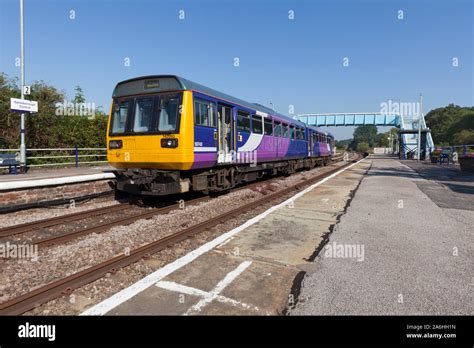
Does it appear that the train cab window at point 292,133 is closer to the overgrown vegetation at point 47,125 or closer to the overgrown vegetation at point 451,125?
the overgrown vegetation at point 47,125

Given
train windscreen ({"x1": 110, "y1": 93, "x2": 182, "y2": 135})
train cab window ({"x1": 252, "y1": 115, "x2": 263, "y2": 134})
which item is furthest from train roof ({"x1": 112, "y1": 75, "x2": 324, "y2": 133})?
train cab window ({"x1": 252, "y1": 115, "x2": 263, "y2": 134})

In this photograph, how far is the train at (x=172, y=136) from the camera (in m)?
7.50

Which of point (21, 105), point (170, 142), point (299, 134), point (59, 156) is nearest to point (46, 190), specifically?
point (170, 142)

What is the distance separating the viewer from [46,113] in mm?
19156

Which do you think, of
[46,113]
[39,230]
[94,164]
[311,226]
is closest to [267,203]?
[311,226]

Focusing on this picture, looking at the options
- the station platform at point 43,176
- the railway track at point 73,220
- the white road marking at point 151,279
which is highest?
the station platform at point 43,176

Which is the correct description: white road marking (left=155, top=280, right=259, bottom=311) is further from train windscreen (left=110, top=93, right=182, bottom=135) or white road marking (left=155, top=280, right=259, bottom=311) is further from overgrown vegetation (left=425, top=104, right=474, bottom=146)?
overgrown vegetation (left=425, top=104, right=474, bottom=146)

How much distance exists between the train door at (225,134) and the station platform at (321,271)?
9.68 ft

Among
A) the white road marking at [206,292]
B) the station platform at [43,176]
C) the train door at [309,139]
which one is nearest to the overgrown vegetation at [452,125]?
the train door at [309,139]

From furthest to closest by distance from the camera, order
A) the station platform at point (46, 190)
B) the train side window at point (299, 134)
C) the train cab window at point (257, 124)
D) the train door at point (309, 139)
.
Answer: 1. the train door at point (309, 139)
2. the train side window at point (299, 134)
3. the train cab window at point (257, 124)
4. the station platform at point (46, 190)

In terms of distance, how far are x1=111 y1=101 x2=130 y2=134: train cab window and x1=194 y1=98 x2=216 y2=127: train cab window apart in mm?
1980
